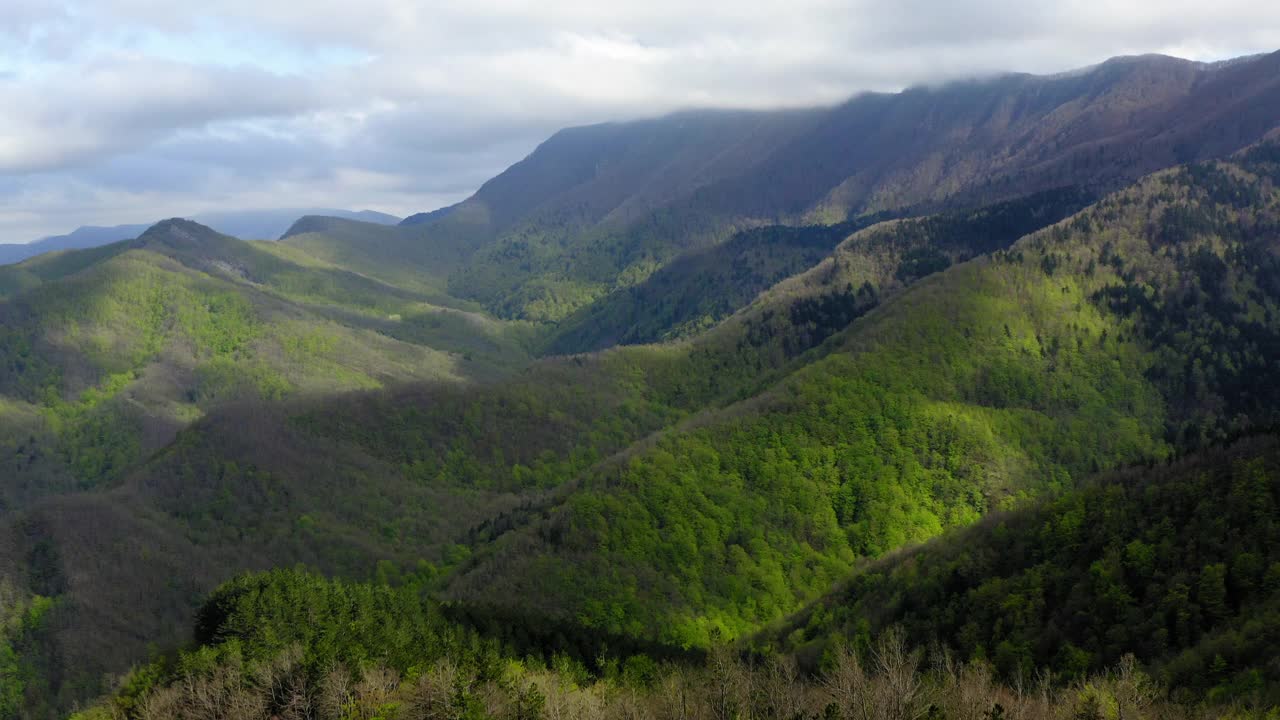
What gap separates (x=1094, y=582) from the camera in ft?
390

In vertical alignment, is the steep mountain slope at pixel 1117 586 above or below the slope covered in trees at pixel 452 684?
below

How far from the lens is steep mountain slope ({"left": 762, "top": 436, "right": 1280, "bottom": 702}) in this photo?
99.1 metres

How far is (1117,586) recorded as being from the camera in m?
115

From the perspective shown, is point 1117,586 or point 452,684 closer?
point 452,684

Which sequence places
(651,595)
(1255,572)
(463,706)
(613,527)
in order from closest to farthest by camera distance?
(463,706) < (1255,572) < (651,595) < (613,527)

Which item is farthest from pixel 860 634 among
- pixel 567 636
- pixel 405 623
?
pixel 405 623

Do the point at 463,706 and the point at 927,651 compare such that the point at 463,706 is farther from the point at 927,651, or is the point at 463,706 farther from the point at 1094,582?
the point at 1094,582

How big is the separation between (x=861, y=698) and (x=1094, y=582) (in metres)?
67.5

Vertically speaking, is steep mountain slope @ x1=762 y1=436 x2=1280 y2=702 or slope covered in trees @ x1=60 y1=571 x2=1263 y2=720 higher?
slope covered in trees @ x1=60 y1=571 x2=1263 y2=720

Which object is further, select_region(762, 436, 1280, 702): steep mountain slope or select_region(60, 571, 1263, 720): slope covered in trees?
select_region(762, 436, 1280, 702): steep mountain slope

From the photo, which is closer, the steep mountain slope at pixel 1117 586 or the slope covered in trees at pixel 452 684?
the slope covered in trees at pixel 452 684

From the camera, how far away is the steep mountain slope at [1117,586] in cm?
9912

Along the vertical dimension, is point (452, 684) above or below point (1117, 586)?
above

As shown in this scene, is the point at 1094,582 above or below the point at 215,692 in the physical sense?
below
